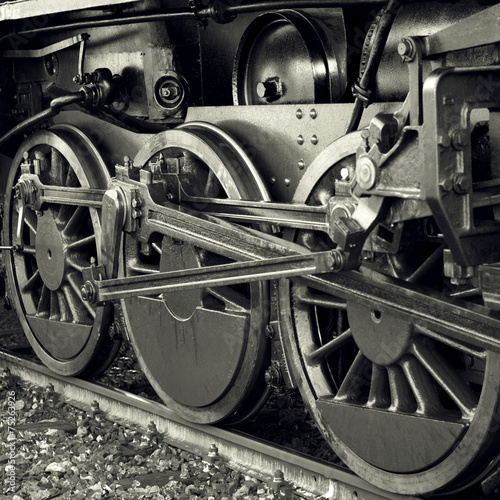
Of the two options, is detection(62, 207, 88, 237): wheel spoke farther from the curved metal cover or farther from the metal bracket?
the metal bracket

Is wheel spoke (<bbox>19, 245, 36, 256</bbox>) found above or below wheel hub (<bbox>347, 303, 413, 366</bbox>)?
above

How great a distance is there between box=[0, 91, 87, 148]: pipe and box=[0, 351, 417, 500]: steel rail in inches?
52.2

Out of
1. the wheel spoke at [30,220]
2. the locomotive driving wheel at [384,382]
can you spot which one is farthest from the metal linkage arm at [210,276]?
the wheel spoke at [30,220]

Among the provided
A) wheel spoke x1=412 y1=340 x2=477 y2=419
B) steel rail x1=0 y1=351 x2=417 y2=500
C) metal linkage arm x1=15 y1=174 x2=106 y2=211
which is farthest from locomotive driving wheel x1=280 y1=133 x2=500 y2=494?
metal linkage arm x1=15 y1=174 x2=106 y2=211

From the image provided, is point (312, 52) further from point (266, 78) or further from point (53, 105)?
point (53, 105)

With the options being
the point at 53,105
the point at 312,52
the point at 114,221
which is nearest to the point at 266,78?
the point at 312,52

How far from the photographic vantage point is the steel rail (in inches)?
150

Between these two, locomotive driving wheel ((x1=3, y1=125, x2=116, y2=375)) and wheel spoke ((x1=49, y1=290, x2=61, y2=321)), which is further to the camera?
wheel spoke ((x1=49, y1=290, x2=61, y2=321))

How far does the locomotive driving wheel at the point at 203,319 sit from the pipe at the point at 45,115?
1.49 feet

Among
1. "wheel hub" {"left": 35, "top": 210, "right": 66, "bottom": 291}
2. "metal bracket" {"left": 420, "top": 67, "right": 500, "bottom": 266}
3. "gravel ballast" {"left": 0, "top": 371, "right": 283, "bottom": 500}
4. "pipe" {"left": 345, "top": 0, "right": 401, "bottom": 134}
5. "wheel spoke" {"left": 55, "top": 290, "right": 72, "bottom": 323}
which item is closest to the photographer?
"metal bracket" {"left": 420, "top": 67, "right": 500, "bottom": 266}

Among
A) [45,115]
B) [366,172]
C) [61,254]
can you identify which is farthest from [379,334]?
[45,115]

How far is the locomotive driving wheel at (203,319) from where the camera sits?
13.5 feet

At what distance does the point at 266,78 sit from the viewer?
4.20m

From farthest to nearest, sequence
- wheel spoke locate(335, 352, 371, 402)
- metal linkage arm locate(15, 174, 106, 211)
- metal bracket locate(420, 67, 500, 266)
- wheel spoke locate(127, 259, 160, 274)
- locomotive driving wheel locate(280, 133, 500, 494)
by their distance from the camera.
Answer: metal linkage arm locate(15, 174, 106, 211)
wheel spoke locate(127, 259, 160, 274)
wheel spoke locate(335, 352, 371, 402)
locomotive driving wheel locate(280, 133, 500, 494)
metal bracket locate(420, 67, 500, 266)
